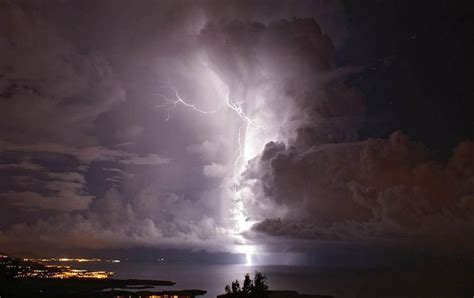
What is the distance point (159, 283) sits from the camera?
540ft

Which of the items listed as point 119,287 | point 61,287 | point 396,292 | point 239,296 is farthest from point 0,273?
point 396,292

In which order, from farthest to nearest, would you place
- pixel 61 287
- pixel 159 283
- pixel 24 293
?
1. pixel 159 283
2. pixel 61 287
3. pixel 24 293

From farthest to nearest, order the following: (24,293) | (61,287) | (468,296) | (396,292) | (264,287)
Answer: (396,292), (468,296), (61,287), (24,293), (264,287)

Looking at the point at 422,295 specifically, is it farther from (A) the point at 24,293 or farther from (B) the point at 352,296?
(A) the point at 24,293

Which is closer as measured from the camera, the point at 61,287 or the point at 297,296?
the point at 297,296

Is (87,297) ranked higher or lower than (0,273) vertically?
lower

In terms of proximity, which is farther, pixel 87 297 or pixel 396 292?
pixel 396 292

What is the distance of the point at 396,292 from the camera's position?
5630 inches

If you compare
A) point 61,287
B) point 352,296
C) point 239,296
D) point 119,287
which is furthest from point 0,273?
point 352,296

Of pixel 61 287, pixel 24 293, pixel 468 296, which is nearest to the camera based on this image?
pixel 24 293

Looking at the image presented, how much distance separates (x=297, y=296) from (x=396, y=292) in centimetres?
5923

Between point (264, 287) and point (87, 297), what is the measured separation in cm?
4325

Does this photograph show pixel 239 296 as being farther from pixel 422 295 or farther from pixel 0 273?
pixel 0 273

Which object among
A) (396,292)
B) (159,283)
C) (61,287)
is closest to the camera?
(61,287)
